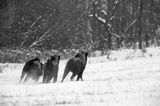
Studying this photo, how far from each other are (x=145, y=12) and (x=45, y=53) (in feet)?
54.5

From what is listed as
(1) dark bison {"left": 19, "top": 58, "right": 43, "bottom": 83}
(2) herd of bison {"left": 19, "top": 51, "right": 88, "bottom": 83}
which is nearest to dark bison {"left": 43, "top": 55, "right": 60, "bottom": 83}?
(2) herd of bison {"left": 19, "top": 51, "right": 88, "bottom": 83}

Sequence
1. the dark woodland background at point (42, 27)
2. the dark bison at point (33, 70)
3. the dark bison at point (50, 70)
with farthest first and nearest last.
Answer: the dark woodland background at point (42, 27) → the dark bison at point (33, 70) → the dark bison at point (50, 70)

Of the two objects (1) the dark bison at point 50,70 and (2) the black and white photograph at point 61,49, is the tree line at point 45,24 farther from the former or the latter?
(1) the dark bison at point 50,70

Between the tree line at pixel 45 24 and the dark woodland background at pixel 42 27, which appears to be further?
the tree line at pixel 45 24

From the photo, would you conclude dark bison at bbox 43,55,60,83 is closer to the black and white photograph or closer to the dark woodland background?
the black and white photograph

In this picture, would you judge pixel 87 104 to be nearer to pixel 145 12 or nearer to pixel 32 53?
pixel 32 53

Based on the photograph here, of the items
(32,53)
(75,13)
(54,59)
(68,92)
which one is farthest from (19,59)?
(68,92)

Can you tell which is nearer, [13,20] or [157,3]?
[13,20]

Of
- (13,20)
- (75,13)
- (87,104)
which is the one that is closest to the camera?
(87,104)

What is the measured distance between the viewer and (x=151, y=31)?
40.4 m

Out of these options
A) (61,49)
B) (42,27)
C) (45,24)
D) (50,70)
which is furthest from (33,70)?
(61,49)

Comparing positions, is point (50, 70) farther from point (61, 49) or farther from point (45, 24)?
point (61, 49)

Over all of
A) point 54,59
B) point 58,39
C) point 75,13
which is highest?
point 75,13

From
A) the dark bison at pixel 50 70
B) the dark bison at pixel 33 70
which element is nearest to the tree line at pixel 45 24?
the dark bison at pixel 33 70
